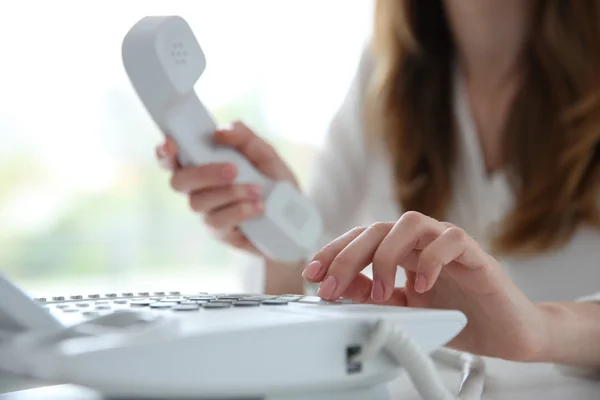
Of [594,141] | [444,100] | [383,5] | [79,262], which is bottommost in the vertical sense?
[594,141]

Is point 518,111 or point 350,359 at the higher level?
point 518,111

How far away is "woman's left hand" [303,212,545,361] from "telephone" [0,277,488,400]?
7 centimetres

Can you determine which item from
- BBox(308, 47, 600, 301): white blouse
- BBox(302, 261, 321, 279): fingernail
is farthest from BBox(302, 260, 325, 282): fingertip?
BBox(308, 47, 600, 301): white blouse

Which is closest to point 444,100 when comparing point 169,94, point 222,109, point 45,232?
point 169,94

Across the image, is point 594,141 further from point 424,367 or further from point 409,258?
point 424,367

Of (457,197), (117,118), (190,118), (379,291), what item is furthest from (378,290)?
(117,118)

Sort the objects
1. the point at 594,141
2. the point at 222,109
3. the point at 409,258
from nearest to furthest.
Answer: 1. the point at 409,258
2. the point at 594,141
3. the point at 222,109

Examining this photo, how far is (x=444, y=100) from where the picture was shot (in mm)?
1136

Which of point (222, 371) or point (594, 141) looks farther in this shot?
point (594, 141)

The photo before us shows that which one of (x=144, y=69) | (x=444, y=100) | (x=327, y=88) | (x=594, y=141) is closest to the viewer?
(x=144, y=69)

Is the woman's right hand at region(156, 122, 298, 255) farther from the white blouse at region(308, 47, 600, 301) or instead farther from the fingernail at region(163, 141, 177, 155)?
the white blouse at region(308, 47, 600, 301)

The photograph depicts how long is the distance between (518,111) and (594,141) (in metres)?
0.12

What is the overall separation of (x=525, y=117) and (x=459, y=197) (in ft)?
0.49

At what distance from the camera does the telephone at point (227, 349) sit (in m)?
0.28
